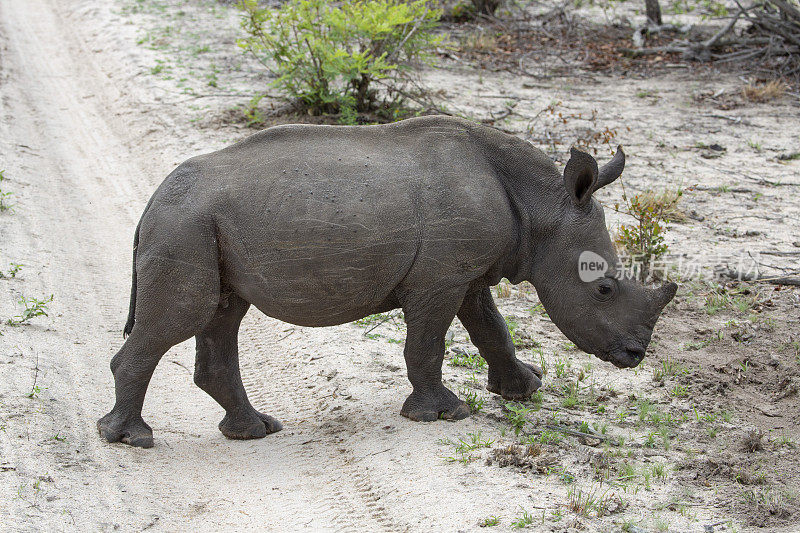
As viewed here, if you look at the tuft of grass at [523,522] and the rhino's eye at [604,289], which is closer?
the tuft of grass at [523,522]

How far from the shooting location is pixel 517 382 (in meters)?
6.20

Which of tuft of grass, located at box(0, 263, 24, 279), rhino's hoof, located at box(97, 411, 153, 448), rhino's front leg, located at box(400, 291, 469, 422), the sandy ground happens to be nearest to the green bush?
the sandy ground

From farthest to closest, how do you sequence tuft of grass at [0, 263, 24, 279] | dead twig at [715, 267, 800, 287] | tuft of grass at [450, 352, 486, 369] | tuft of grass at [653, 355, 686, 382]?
dead twig at [715, 267, 800, 287] < tuft of grass at [0, 263, 24, 279] < tuft of grass at [450, 352, 486, 369] < tuft of grass at [653, 355, 686, 382]

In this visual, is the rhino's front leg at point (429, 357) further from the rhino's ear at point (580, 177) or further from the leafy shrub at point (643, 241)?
the leafy shrub at point (643, 241)

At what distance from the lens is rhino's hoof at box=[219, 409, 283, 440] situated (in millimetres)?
5969

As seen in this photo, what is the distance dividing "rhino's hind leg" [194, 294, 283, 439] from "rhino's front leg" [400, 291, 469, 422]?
105cm

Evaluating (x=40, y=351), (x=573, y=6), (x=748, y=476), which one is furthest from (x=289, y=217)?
(x=573, y=6)

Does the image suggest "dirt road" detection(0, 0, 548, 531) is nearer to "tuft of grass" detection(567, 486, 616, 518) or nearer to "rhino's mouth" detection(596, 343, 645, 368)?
"tuft of grass" detection(567, 486, 616, 518)

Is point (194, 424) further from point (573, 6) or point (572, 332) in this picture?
point (573, 6)

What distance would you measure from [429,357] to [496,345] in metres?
0.58

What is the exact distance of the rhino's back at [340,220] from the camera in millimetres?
5387

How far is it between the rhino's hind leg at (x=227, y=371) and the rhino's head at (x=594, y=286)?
208cm

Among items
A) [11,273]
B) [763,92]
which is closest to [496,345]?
[11,273]

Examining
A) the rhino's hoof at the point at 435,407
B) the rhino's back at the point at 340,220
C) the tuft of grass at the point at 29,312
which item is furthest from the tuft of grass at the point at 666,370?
the tuft of grass at the point at 29,312
